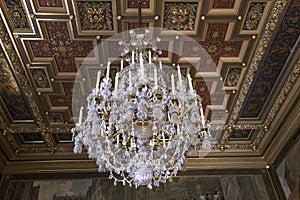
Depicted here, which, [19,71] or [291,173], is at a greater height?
[19,71]

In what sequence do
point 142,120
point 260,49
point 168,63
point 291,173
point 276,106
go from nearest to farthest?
point 142,120 → point 260,49 → point 168,63 → point 276,106 → point 291,173

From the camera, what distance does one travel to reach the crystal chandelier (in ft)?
14.8

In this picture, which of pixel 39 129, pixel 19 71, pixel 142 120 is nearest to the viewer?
pixel 142 120

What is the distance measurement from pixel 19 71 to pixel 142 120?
3.12 meters

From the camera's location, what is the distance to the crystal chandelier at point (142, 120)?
4508 millimetres

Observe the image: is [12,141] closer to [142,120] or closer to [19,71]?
[19,71]

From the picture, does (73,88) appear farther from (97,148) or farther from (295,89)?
(295,89)

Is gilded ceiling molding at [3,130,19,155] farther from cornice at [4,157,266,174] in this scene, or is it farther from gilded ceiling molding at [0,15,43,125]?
gilded ceiling molding at [0,15,43,125]

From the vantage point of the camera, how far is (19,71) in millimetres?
6281

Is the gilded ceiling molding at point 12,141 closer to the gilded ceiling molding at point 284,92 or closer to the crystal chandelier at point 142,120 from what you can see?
the crystal chandelier at point 142,120

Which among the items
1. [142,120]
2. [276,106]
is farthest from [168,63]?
[276,106]

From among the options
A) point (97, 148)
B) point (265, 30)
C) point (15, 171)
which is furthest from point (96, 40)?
point (15, 171)

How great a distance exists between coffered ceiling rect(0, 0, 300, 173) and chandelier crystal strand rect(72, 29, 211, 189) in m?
1.11

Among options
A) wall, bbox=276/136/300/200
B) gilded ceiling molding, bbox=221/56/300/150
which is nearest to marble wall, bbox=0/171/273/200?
wall, bbox=276/136/300/200
